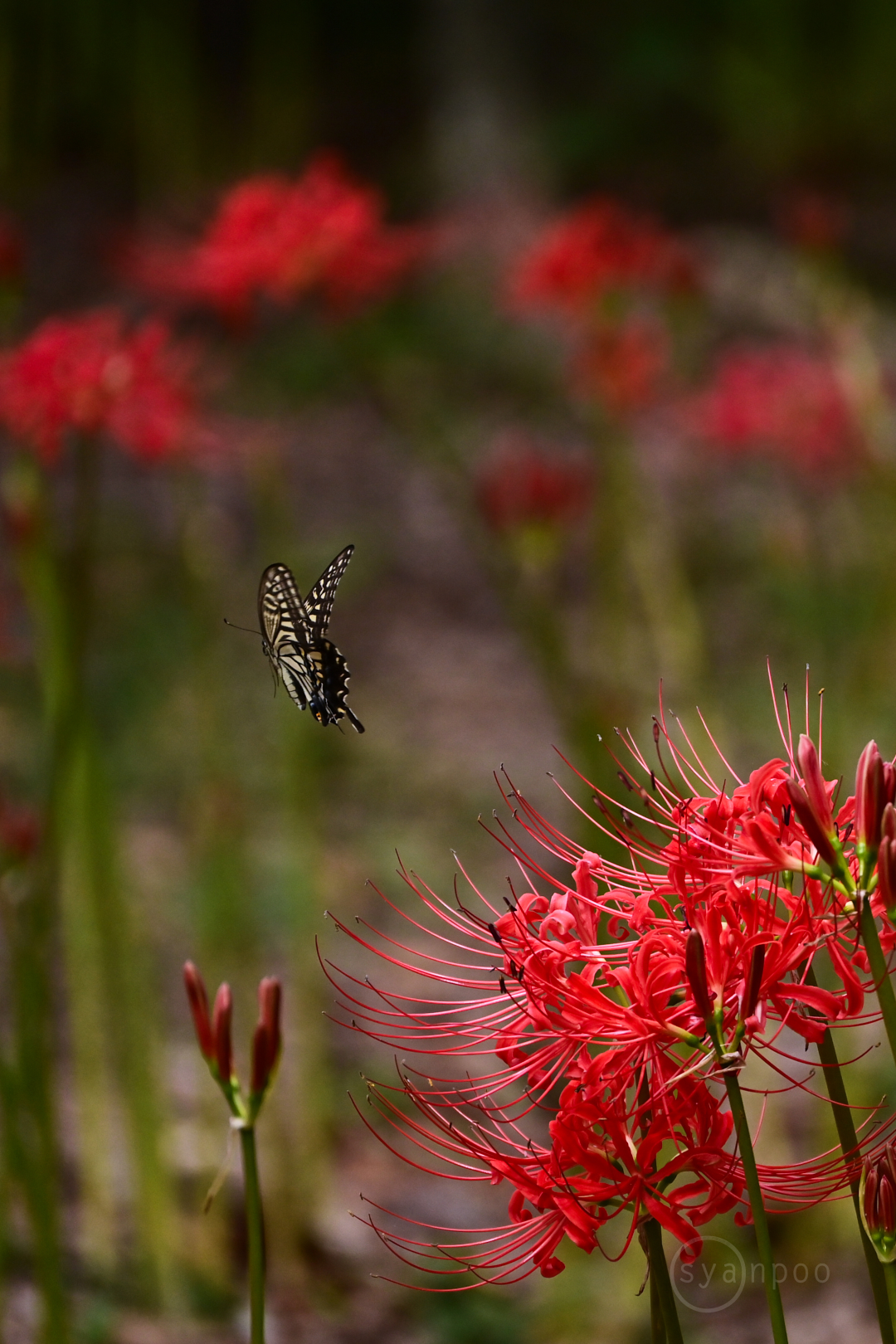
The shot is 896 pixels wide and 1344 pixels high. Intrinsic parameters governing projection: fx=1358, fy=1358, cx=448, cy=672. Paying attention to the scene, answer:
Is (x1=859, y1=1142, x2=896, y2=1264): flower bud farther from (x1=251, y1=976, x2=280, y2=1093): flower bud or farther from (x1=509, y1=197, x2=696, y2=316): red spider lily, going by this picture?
(x1=509, y1=197, x2=696, y2=316): red spider lily

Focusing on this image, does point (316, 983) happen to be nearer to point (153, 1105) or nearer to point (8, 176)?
point (153, 1105)

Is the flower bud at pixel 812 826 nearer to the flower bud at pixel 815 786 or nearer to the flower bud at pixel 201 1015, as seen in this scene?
the flower bud at pixel 815 786

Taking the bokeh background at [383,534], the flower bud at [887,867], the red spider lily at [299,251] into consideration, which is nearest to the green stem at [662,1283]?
the flower bud at [887,867]

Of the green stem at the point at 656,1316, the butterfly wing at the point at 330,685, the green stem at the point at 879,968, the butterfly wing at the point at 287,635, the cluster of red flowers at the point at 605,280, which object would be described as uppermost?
the cluster of red flowers at the point at 605,280

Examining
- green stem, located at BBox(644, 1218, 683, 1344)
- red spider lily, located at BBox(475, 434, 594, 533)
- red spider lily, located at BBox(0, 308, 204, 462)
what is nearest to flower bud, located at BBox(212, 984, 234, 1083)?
green stem, located at BBox(644, 1218, 683, 1344)

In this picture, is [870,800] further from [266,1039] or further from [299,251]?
[299,251]

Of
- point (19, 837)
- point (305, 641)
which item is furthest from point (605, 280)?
point (19, 837)

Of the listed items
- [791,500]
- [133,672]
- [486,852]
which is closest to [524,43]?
[791,500]
